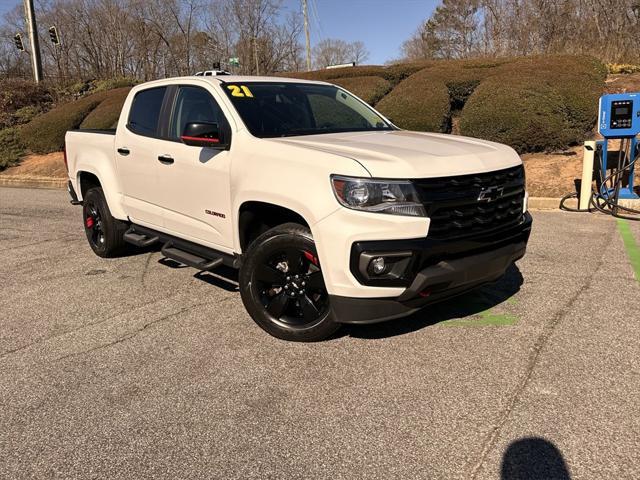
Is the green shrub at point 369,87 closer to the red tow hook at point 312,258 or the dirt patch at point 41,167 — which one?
the dirt patch at point 41,167

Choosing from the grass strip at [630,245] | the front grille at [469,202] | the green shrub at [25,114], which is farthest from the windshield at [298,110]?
the green shrub at [25,114]

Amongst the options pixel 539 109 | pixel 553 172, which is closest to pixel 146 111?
pixel 553 172

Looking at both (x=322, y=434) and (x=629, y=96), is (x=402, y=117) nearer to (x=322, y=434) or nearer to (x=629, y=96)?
(x=629, y=96)

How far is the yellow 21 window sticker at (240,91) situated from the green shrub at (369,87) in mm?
8596

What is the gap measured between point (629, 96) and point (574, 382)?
618 centimetres

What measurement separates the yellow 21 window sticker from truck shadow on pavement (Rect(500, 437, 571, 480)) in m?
3.17

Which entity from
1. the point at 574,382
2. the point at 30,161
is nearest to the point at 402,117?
the point at 574,382

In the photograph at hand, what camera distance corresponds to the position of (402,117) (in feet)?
37.5

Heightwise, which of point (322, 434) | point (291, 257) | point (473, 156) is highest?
point (473, 156)

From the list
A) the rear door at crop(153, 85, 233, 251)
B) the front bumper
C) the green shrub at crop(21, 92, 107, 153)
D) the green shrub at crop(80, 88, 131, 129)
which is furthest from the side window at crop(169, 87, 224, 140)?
the green shrub at crop(21, 92, 107, 153)

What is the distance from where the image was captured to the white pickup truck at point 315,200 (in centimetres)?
318

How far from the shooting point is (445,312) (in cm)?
429

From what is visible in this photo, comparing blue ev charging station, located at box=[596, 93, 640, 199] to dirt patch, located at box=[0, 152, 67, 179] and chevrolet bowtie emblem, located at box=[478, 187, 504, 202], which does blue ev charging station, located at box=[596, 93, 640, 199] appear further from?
dirt patch, located at box=[0, 152, 67, 179]

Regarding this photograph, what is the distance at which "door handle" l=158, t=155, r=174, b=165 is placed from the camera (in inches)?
181
